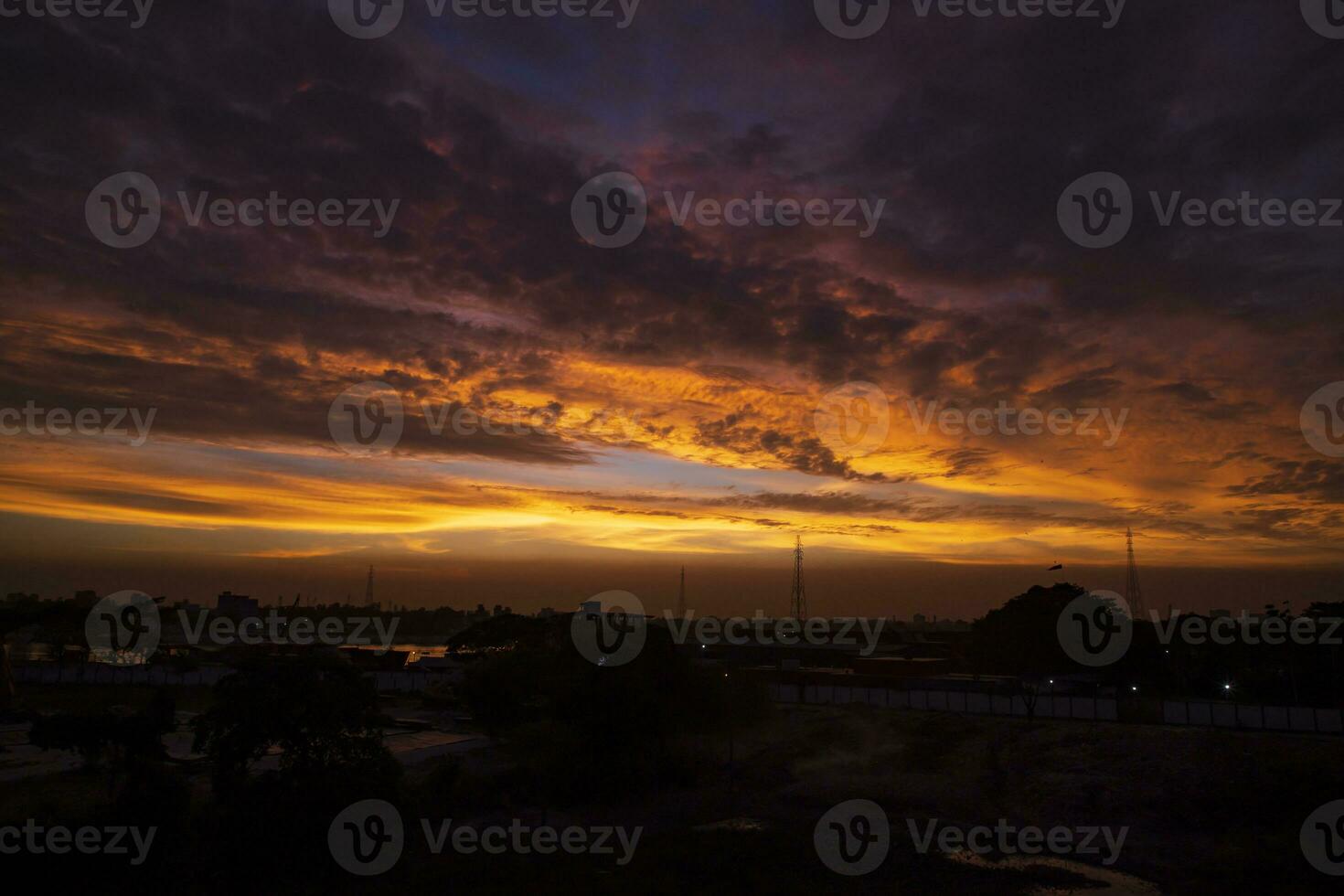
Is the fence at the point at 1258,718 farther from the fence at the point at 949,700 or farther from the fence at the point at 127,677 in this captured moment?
the fence at the point at 127,677

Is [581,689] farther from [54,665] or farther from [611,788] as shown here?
[54,665]

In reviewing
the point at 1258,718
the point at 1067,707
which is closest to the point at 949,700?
the point at 1067,707

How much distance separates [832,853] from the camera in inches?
1423

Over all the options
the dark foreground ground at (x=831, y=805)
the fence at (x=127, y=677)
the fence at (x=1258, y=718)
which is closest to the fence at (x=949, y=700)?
the dark foreground ground at (x=831, y=805)

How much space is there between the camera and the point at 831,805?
4506 centimetres

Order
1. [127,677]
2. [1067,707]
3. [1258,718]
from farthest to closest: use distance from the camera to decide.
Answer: [127,677], [1067,707], [1258,718]

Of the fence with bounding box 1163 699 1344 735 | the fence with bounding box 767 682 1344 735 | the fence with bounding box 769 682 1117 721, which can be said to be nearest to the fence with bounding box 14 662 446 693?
the fence with bounding box 769 682 1117 721

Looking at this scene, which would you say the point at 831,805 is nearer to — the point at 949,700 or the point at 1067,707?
the point at 949,700

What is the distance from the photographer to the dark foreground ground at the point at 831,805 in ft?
98.6

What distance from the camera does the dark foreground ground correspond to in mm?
30047

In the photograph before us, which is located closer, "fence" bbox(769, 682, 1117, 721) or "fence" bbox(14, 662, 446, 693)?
"fence" bbox(769, 682, 1117, 721)

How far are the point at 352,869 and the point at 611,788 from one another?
877 inches

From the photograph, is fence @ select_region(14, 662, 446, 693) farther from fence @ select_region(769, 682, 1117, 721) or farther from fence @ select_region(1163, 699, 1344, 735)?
fence @ select_region(1163, 699, 1344, 735)

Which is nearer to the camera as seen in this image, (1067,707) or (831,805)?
(831,805)
